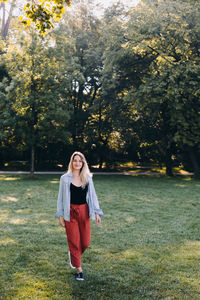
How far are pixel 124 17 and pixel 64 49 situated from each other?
20.5ft

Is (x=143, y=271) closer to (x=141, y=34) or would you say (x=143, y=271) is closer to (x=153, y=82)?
(x=153, y=82)

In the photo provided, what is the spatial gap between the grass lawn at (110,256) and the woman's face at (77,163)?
5.81 ft

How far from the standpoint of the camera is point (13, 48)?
18.8m

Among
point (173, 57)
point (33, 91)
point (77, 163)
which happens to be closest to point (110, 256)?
point (77, 163)

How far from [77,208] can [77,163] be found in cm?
73

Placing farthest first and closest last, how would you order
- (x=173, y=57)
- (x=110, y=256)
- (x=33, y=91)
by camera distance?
(x=173, y=57), (x=33, y=91), (x=110, y=256)

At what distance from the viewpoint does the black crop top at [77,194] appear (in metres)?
4.79

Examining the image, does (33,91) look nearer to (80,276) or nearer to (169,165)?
(169,165)

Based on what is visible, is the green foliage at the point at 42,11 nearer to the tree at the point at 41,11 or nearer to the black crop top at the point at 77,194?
the tree at the point at 41,11

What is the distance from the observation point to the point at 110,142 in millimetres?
29359

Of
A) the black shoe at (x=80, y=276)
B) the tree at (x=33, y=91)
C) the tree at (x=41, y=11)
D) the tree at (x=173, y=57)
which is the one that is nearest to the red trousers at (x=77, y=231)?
the black shoe at (x=80, y=276)

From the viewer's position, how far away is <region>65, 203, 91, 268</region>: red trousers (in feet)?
15.3

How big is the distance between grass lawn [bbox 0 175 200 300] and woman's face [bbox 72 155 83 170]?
1771 millimetres

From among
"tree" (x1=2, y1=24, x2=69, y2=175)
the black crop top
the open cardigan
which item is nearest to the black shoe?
the open cardigan
